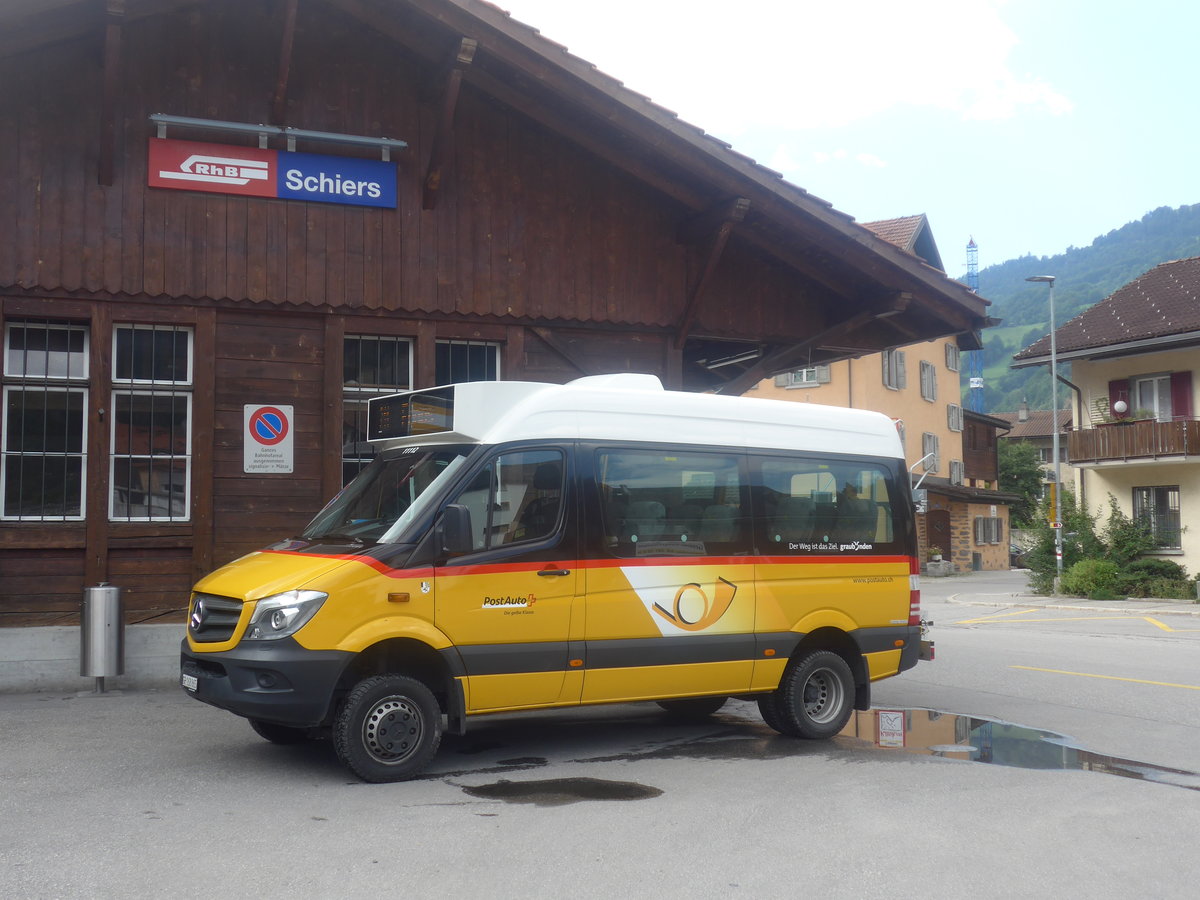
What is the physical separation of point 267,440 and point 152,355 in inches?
54.4

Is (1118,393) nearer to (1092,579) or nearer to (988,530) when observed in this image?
(1092,579)

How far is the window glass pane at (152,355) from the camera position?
11.7 meters

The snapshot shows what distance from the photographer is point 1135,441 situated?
111 ft

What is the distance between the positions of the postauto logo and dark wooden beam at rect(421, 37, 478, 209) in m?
0.38

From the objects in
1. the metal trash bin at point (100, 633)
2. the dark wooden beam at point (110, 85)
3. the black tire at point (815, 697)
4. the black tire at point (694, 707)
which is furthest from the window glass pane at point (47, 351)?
the black tire at point (815, 697)

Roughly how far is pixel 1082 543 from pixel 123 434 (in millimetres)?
29282

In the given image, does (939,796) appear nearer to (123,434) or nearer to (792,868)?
(792,868)

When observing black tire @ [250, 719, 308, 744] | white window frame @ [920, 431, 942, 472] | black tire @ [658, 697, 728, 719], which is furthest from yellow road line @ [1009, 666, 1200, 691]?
white window frame @ [920, 431, 942, 472]

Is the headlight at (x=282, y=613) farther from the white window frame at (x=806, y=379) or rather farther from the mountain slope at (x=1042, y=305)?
the mountain slope at (x=1042, y=305)

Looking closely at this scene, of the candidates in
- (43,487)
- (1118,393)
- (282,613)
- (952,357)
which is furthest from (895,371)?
(282,613)

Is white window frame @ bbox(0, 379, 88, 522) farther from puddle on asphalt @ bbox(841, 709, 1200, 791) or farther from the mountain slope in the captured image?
the mountain slope

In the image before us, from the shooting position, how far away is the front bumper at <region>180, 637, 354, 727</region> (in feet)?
23.2

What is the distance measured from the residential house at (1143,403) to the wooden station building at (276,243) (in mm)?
22849

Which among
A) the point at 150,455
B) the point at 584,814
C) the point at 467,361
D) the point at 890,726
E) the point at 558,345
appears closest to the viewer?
the point at 584,814
